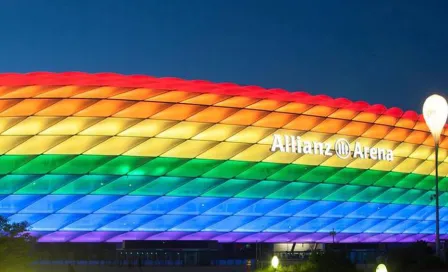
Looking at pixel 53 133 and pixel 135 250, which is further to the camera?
pixel 135 250

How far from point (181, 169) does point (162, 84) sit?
211 inches

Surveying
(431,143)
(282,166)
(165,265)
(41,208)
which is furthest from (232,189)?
(431,143)

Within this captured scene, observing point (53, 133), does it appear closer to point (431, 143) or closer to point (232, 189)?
point (232, 189)

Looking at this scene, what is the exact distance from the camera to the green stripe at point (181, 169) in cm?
4456

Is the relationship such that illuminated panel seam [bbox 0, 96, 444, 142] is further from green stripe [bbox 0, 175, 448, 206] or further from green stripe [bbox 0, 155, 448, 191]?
green stripe [bbox 0, 175, 448, 206]

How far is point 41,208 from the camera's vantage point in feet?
151

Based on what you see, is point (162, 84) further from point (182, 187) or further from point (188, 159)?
point (182, 187)

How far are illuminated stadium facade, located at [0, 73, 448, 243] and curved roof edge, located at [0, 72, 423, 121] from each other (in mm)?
134

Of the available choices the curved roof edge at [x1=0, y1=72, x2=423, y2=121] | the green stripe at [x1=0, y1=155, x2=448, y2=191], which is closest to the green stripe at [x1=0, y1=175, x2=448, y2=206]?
the green stripe at [x1=0, y1=155, x2=448, y2=191]

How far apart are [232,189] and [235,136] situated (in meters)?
3.82

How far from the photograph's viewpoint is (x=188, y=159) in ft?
155

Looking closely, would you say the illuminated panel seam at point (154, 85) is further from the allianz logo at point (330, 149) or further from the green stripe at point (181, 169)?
the green stripe at point (181, 169)

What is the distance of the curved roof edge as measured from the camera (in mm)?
45594

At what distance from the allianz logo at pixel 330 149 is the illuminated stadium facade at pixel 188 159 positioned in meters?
0.08
